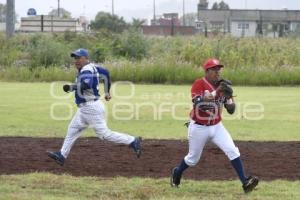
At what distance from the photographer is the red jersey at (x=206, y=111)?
368 inches

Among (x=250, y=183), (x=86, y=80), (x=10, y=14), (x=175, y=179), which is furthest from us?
(x=10, y=14)

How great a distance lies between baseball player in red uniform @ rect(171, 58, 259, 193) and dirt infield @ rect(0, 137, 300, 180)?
125 centimetres

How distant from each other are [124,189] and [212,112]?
1559 mm

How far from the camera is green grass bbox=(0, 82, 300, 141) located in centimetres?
1691

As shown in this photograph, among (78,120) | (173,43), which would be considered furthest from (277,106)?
(173,43)

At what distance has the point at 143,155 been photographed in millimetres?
12852

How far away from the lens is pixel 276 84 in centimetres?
3359

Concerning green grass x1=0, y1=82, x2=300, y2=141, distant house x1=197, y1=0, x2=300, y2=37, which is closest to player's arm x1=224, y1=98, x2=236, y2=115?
green grass x1=0, y1=82, x2=300, y2=141

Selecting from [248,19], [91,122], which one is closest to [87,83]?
[91,122]

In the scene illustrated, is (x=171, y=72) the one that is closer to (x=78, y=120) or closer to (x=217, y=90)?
(x=78, y=120)

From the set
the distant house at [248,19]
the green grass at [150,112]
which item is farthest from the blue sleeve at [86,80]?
the distant house at [248,19]

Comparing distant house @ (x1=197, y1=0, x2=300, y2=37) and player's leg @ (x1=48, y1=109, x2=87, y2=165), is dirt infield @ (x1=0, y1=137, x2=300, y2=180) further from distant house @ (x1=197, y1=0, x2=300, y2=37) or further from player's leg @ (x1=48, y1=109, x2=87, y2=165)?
distant house @ (x1=197, y1=0, x2=300, y2=37)

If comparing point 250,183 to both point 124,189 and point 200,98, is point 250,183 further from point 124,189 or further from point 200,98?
point 124,189

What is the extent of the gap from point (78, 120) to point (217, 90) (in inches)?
118
